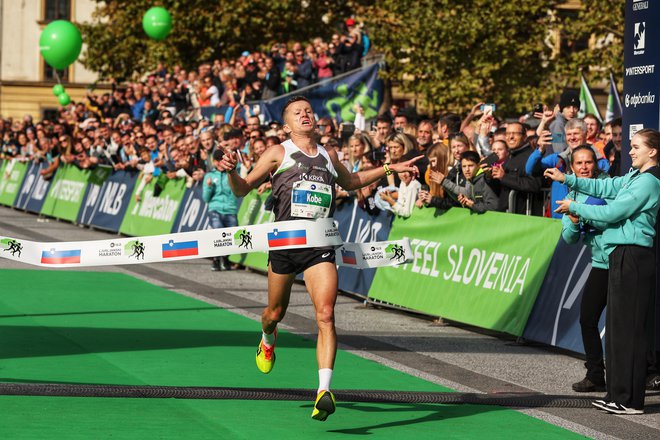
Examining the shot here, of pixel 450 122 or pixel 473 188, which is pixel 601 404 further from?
pixel 450 122

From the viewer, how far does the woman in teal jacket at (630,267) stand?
29.5 ft

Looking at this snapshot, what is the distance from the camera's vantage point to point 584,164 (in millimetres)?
9852

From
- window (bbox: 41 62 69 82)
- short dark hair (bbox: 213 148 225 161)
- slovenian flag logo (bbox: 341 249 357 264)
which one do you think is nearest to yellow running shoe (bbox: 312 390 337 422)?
slovenian flag logo (bbox: 341 249 357 264)

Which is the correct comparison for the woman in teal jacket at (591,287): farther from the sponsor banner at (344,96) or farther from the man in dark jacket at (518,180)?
the sponsor banner at (344,96)

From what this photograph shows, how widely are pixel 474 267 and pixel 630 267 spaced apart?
3.87 metres

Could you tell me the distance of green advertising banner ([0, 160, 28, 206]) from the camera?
106 feet

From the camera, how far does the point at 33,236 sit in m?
22.8

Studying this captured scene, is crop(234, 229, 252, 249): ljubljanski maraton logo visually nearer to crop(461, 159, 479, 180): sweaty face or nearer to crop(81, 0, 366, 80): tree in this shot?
crop(461, 159, 479, 180): sweaty face

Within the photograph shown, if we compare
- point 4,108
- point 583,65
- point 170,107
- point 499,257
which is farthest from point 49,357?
point 4,108

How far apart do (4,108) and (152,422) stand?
65886 millimetres

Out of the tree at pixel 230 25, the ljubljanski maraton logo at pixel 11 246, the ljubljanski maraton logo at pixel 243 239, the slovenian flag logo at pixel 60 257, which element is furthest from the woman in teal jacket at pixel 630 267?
the tree at pixel 230 25

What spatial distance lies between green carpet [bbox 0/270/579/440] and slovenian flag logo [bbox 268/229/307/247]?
1119mm

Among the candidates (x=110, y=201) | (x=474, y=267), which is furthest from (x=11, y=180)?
(x=474, y=267)

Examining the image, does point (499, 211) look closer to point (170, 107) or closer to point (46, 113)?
point (170, 107)
